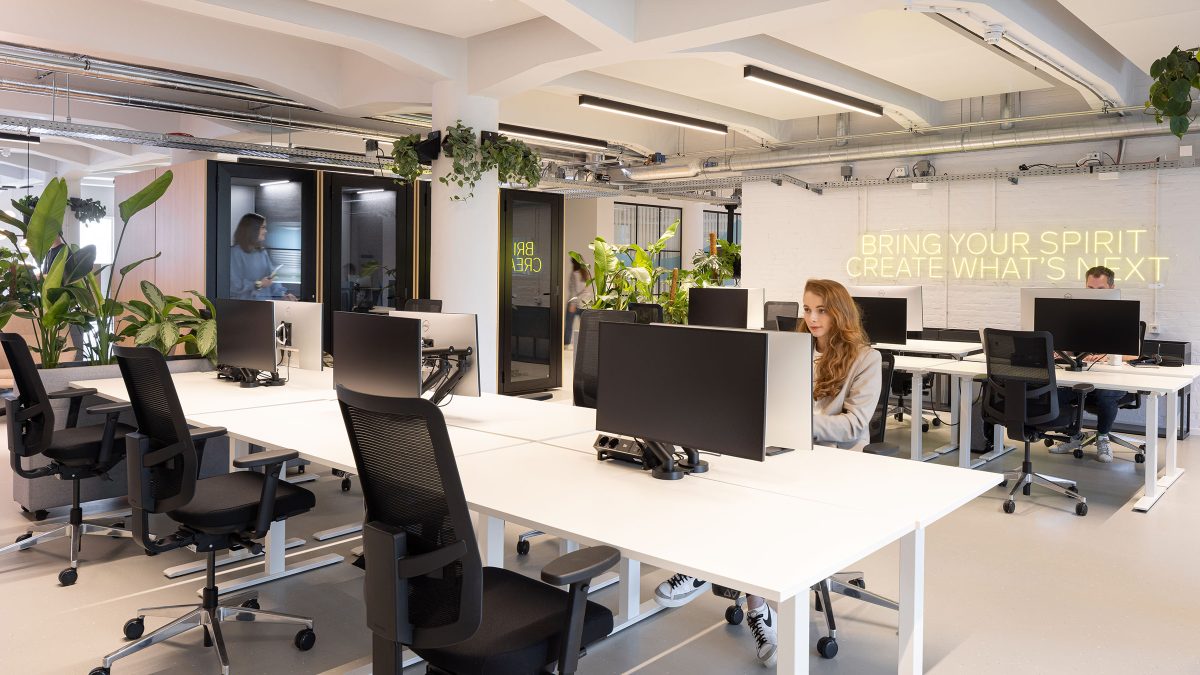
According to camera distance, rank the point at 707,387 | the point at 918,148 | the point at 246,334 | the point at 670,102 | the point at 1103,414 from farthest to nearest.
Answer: the point at 918,148 < the point at 670,102 < the point at 1103,414 < the point at 246,334 < the point at 707,387

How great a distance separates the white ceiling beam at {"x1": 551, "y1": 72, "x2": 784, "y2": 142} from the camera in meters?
8.11

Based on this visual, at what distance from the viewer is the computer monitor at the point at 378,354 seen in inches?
145

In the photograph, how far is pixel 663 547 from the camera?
206 centimetres

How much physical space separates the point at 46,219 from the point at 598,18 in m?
3.59

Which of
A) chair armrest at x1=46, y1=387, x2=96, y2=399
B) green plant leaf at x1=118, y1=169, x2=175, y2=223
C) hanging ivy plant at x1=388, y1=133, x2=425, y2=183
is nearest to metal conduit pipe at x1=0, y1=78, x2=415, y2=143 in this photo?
hanging ivy plant at x1=388, y1=133, x2=425, y2=183

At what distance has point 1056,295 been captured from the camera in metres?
6.72

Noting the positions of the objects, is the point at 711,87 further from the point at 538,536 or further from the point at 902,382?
the point at 538,536

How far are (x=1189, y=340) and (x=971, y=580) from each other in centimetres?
596

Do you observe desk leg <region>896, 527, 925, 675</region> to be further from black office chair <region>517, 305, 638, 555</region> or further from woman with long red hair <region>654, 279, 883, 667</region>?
black office chair <region>517, 305, 638, 555</region>

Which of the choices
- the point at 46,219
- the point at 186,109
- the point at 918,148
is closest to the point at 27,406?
the point at 46,219

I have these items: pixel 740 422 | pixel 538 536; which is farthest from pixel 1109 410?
pixel 740 422

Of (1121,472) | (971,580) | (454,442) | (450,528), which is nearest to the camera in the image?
(450,528)

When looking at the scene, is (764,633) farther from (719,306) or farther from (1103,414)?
(719,306)

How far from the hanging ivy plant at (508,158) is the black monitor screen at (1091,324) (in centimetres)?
410
